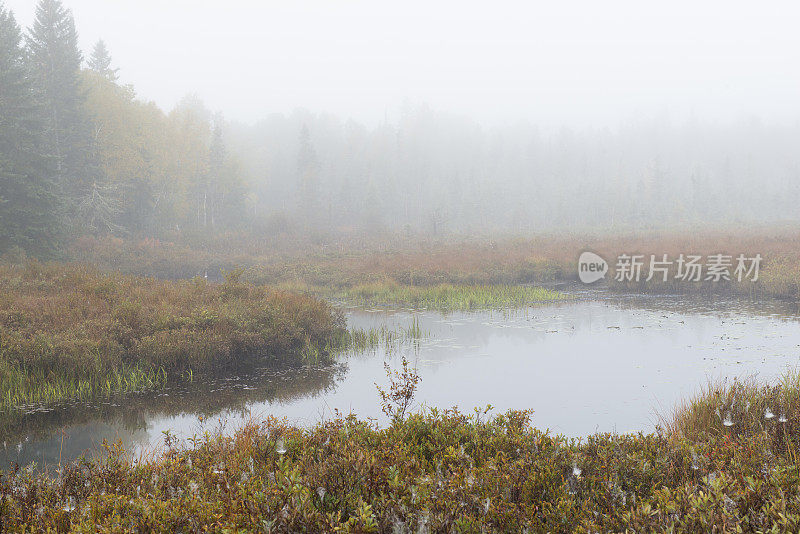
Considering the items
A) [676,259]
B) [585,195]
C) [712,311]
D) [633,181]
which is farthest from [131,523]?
[633,181]

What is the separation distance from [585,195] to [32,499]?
91.3 meters

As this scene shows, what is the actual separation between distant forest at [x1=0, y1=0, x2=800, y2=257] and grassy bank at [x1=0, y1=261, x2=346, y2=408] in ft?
40.6

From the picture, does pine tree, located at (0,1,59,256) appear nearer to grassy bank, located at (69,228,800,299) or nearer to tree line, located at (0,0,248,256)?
tree line, located at (0,0,248,256)

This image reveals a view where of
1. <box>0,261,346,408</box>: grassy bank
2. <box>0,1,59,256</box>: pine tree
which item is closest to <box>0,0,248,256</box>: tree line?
<box>0,1,59,256</box>: pine tree

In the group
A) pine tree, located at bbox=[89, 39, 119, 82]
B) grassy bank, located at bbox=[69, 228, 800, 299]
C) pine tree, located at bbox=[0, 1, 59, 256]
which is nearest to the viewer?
grassy bank, located at bbox=[69, 228, 800, 299]

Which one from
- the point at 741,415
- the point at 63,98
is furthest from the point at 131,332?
the point at 63,98

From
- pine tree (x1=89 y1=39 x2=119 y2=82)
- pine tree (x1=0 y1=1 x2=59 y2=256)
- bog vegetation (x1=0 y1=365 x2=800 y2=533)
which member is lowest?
bog vegetation (x1=0 y1=365 x2=800 y2=533)

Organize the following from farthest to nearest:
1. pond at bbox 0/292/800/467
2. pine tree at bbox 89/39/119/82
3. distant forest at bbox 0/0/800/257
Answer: pine tree at bbox 89/39/119/82 → distant forest at bbox 0/0/800/257 → pond at bbox 0/292/800/467

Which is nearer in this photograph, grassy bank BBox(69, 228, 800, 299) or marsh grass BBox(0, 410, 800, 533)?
marsh grass BBox(0, 410, 800, 533)

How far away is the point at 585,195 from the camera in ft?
288

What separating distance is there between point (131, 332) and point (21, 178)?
17245 mm

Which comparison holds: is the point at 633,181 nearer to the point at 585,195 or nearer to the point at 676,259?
the point at 585,195

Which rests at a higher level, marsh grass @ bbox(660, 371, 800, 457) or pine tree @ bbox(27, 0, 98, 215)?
pine tree @ bbox(27, 0, 98, 215)

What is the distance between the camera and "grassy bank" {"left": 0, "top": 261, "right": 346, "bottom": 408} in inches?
376
